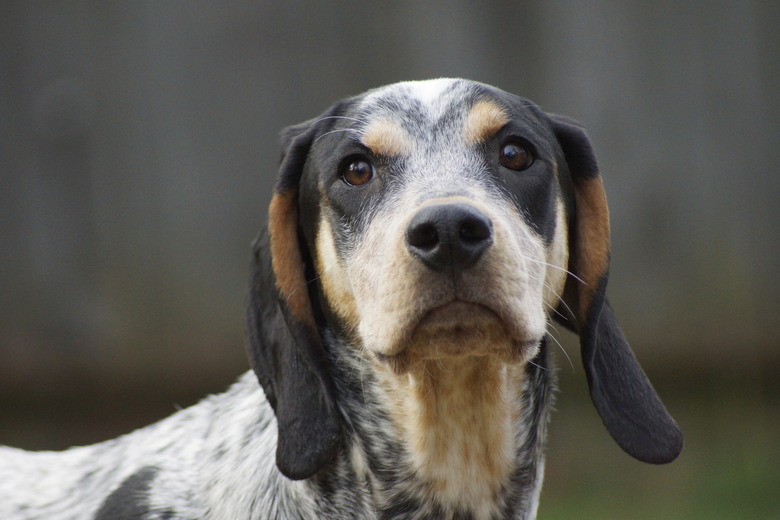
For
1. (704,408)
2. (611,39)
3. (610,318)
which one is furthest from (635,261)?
(610,318)

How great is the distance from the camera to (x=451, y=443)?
9.70 feet

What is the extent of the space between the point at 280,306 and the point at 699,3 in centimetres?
418

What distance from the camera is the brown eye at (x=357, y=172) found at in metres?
3.04

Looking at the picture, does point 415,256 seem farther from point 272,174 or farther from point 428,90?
point 272,174

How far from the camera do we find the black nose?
2.47m

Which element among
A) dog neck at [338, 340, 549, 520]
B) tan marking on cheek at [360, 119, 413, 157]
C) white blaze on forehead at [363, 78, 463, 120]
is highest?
white blaze on forehead at [363, 78, 463, 120]

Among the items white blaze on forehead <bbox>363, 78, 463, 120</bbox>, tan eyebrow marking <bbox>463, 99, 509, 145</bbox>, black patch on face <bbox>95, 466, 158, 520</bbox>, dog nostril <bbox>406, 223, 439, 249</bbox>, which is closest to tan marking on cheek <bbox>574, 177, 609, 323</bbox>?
tan eyebrow marking <bbox>463, 99, 509, 145</bbox>

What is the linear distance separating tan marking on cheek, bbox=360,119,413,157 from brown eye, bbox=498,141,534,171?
29 cm

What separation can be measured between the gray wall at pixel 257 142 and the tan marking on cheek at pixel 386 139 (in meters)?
3.16

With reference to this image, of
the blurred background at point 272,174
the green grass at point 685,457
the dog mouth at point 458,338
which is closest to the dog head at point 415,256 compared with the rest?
the dog mouth at point 458,338

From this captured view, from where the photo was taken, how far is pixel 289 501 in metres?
2.92

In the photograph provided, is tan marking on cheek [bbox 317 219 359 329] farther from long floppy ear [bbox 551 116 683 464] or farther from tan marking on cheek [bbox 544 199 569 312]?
long floppy ear [bbox 551 116 683 464]

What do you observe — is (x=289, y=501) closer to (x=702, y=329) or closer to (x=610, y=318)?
(x=610, y=318)

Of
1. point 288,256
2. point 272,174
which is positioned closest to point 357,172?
point 288,256
